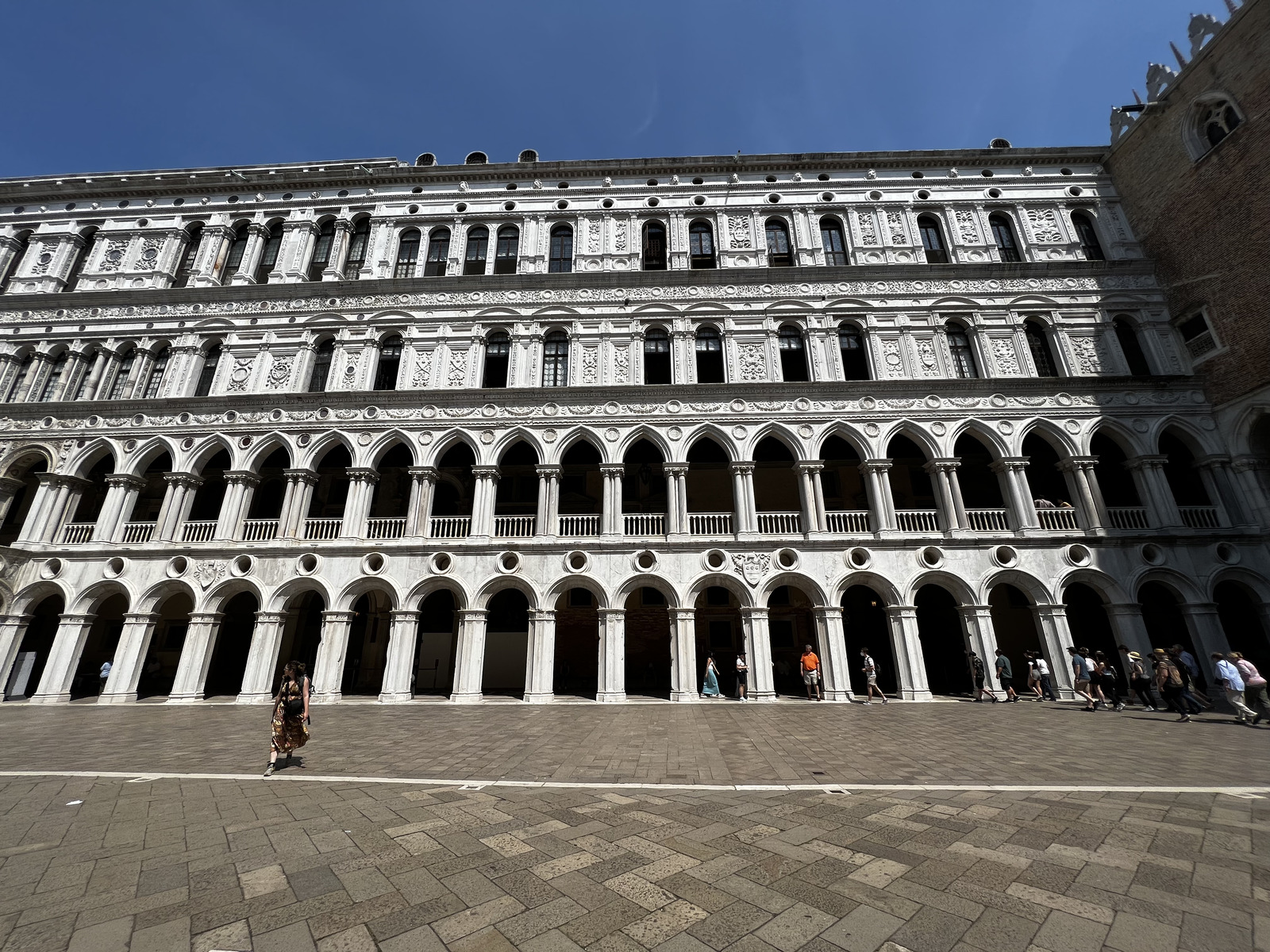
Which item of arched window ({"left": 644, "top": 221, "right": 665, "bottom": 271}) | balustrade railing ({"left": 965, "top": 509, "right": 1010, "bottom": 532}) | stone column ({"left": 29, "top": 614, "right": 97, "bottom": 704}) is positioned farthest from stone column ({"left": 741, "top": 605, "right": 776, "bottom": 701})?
stone column ({"left": 29, "top": 614, "right": 97, "bottom": 704})

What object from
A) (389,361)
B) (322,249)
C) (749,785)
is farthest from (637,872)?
(322,249)

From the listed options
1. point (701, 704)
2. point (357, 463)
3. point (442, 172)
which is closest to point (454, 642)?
point (357, 463)

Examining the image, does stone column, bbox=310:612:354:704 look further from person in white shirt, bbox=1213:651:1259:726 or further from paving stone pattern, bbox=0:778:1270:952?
person in white shirt, bbox=1213:651:1259:726

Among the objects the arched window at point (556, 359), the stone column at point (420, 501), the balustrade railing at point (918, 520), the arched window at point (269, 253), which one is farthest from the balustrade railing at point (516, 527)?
the arched window at point (269, 253)

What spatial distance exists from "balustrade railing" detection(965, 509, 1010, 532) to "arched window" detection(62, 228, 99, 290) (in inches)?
1500

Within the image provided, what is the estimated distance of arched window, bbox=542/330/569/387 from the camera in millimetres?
19906

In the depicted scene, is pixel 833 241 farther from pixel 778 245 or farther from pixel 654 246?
pixel 654 246

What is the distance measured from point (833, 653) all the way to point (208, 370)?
2630cm

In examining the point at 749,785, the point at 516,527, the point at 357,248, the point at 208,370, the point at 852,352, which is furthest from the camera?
the point at 357,248

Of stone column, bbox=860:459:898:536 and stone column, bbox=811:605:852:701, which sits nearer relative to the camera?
stone column, bbox=811:605:852:701

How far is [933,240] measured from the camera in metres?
22.0

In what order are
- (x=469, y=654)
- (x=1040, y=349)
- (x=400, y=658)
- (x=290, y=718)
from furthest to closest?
(x=1040, y=349) < (x=469, y=654) < (x=400, y=658) < (x=290, y=718)

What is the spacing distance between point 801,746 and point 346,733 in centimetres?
978

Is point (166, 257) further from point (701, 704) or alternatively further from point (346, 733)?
point (701, 704)
